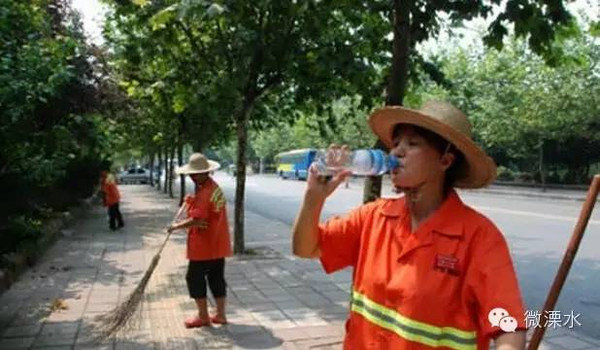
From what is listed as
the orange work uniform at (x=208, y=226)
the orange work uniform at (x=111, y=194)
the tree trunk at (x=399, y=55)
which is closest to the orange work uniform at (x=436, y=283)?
the tree trunk at (x=399, y=55)

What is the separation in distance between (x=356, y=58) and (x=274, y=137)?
225 ft

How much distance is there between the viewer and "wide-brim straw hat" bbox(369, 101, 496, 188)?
2.18 m

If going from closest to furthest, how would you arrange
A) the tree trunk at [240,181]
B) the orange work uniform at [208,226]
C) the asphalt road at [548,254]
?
the orange work uniform at [208,226] < the asphalt road at [548,254] < the tree trunk at [240,181]

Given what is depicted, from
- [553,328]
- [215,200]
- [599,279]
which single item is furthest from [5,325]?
[599,279]

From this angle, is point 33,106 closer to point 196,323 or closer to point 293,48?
point 196,323

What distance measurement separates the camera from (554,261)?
10.4 m

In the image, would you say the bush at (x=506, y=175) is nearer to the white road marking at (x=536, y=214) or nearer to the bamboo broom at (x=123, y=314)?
the white road marking at (x=536, y=214)

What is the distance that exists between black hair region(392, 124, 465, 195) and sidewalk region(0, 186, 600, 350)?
11.6ft

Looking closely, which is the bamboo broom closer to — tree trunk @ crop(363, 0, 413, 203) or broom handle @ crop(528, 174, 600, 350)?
tree trunk @ crop(363, 0, 413, 203)

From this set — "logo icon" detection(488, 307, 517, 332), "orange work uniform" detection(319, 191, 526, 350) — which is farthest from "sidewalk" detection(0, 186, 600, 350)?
"logo icon" detection(488, 307, 517, 332)

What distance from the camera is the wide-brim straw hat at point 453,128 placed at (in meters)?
2.18

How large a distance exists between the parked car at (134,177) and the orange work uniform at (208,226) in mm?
50516

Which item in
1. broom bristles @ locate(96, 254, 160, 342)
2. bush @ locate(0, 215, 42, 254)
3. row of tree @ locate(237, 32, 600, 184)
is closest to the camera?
broom bristles @ locate(96, 254, 160, 342)

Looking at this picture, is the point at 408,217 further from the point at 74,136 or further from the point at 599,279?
the point at 74,136
